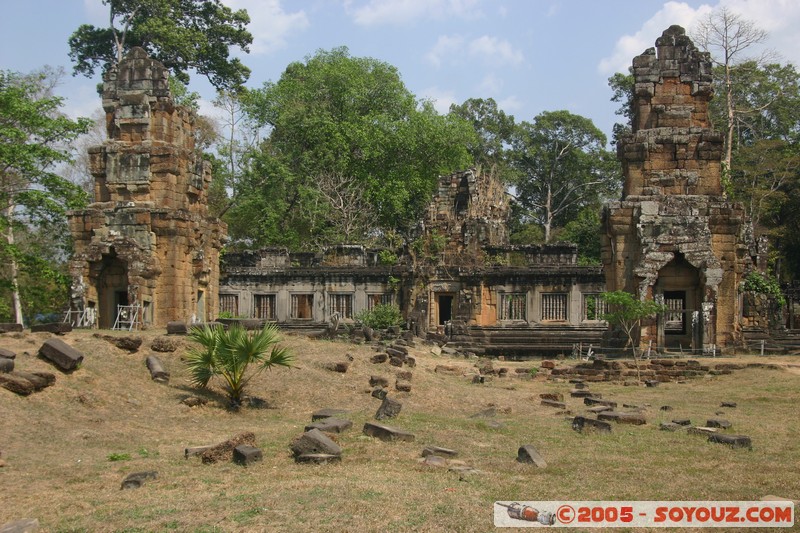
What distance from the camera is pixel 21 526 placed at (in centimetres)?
683

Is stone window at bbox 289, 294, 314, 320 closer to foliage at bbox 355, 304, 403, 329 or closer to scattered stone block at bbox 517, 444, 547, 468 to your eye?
foliage at bbox 355, 304, 403, 329

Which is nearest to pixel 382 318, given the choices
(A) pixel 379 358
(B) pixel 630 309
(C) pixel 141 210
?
(B) pixel 630 309

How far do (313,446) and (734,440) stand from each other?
5.14 metres

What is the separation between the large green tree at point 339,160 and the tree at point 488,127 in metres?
10.1

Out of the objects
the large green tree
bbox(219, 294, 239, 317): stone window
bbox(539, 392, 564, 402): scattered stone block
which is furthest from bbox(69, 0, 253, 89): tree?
bbox(539, 392, 564, 402): scattered stone block

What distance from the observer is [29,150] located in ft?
70.3

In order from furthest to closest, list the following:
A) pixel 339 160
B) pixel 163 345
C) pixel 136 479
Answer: pixel 339 160, pixel 163 345, pixel 136 479

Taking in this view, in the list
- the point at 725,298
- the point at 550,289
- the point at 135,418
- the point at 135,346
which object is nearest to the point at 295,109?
the point at 550,289

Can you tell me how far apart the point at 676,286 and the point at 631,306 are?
134 inches

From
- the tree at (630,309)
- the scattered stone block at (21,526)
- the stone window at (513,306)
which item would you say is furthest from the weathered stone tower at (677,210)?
the scattered stone block at (21,526)

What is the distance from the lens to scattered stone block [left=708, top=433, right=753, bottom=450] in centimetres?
1027

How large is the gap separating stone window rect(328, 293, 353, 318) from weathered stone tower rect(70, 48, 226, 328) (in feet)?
44.4

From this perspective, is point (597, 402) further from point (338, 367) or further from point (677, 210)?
point (677, 210)

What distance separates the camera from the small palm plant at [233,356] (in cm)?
1316
